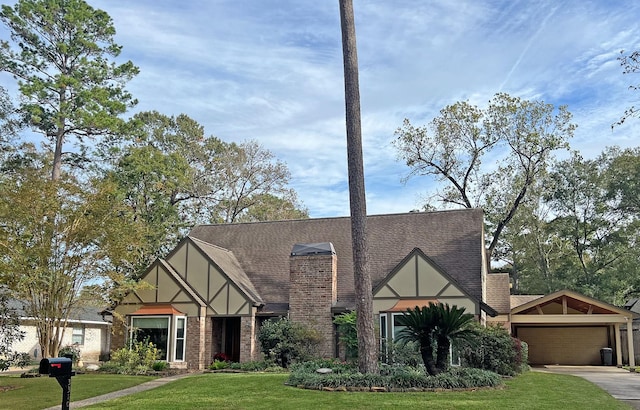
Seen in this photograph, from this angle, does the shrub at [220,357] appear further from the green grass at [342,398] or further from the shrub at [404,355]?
the green grass at [342,398]

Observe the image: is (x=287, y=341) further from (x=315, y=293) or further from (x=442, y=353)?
(x=442, y=353)

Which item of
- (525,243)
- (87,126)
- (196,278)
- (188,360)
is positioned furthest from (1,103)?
(525,243)

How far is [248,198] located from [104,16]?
14690mm

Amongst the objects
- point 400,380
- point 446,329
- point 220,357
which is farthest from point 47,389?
point 446,329

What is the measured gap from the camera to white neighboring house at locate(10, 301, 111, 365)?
3084 cm

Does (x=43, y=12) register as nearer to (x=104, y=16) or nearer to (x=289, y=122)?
(x=104, y=16)

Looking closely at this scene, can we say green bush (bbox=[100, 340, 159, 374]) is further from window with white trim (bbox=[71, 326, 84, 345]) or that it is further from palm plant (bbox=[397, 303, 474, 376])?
window with white trim (bbox=[71, 326, 84, 345])

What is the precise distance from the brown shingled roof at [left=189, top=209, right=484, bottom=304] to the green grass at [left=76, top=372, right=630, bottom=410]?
27.4 feet

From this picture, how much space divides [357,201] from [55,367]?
9551 mm

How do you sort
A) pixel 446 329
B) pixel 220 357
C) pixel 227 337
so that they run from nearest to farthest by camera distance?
1. pixel 446 329
2. pixel 220 357
3. pixel 227 337

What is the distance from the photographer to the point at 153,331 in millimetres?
22656

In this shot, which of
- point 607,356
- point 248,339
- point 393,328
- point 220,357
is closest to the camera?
point 393,328

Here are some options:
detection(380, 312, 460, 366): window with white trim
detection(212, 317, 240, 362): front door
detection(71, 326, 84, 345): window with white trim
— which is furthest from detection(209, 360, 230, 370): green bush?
detection(71, 326, 84, 345): window with white trim

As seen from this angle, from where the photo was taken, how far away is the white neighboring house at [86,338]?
101ft
